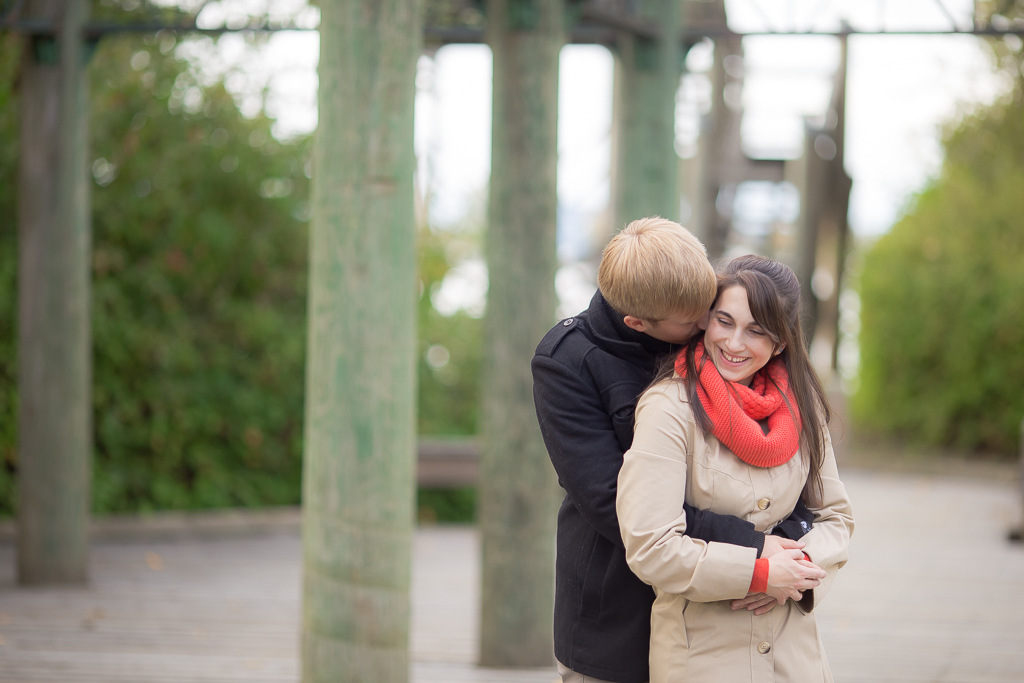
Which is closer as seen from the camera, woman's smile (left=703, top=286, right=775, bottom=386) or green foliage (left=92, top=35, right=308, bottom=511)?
woman's smile (left=703, top=286, right=775, bottom=386)

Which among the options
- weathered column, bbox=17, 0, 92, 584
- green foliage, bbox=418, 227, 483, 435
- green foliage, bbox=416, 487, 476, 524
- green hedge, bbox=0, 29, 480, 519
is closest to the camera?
weathered column, bbox=17, 0, 92, 584

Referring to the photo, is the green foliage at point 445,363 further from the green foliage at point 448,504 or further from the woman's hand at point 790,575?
the woman's hand at point 790,575

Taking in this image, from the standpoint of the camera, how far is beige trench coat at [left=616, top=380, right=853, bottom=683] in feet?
5.58

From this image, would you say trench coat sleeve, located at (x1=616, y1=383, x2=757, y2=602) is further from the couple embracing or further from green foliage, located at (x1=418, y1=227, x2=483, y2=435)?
green foliage, located at (x1=418, y1=227, x2=483, y2=435)

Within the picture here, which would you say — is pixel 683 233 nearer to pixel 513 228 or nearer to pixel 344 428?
pixel 344 428

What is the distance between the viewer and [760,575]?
1.71m

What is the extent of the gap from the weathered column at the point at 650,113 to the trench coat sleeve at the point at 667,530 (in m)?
3.31

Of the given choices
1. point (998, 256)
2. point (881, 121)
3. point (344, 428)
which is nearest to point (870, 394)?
point (998, 256)

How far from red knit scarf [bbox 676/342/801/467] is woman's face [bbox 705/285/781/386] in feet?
0.08

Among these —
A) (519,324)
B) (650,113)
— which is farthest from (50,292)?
(650,113)

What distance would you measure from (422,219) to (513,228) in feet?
18.6

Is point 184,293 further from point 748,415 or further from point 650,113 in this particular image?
point 748,415

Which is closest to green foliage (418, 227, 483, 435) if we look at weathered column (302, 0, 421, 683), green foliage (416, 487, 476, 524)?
green foliage (416, 487, 476, 524)

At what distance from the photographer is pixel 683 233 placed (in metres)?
1.79
